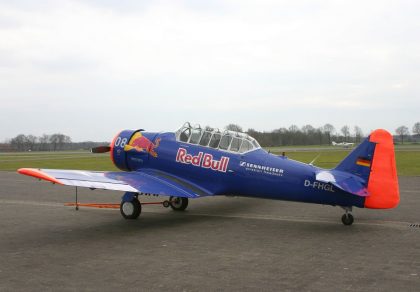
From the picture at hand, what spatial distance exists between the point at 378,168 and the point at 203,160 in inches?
172

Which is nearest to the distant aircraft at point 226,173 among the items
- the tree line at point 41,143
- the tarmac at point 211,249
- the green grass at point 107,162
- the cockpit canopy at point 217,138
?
the cockpit canopy at point 217,138

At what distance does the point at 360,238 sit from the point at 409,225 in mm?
2009

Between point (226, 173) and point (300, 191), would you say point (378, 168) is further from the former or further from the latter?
point (226, 173)

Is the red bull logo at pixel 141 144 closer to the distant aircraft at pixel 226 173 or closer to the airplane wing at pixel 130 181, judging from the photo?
the distant aircraft at pixel 226 173

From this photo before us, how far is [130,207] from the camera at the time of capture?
10.7m

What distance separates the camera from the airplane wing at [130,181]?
28.8 feet

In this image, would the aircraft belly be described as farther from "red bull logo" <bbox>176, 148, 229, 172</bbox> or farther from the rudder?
"red bull logo" <bbox>176, 148, 229, 172</bbox>

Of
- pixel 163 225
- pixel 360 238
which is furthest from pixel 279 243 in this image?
pixel 163 225

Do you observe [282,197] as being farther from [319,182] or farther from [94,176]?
[94,176]

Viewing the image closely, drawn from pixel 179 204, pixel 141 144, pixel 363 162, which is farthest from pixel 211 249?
pixel 141 144

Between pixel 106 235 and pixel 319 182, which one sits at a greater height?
pixel 319 182

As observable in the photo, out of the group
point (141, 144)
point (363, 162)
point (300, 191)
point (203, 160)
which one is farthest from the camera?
point (141, 144)

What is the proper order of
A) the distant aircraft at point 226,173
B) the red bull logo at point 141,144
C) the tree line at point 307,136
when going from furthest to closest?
1. the tree line at point 307,136
2. the red bull logo at point 141,144
3. the distant aircraft at point 226,173

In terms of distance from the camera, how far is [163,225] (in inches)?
394
